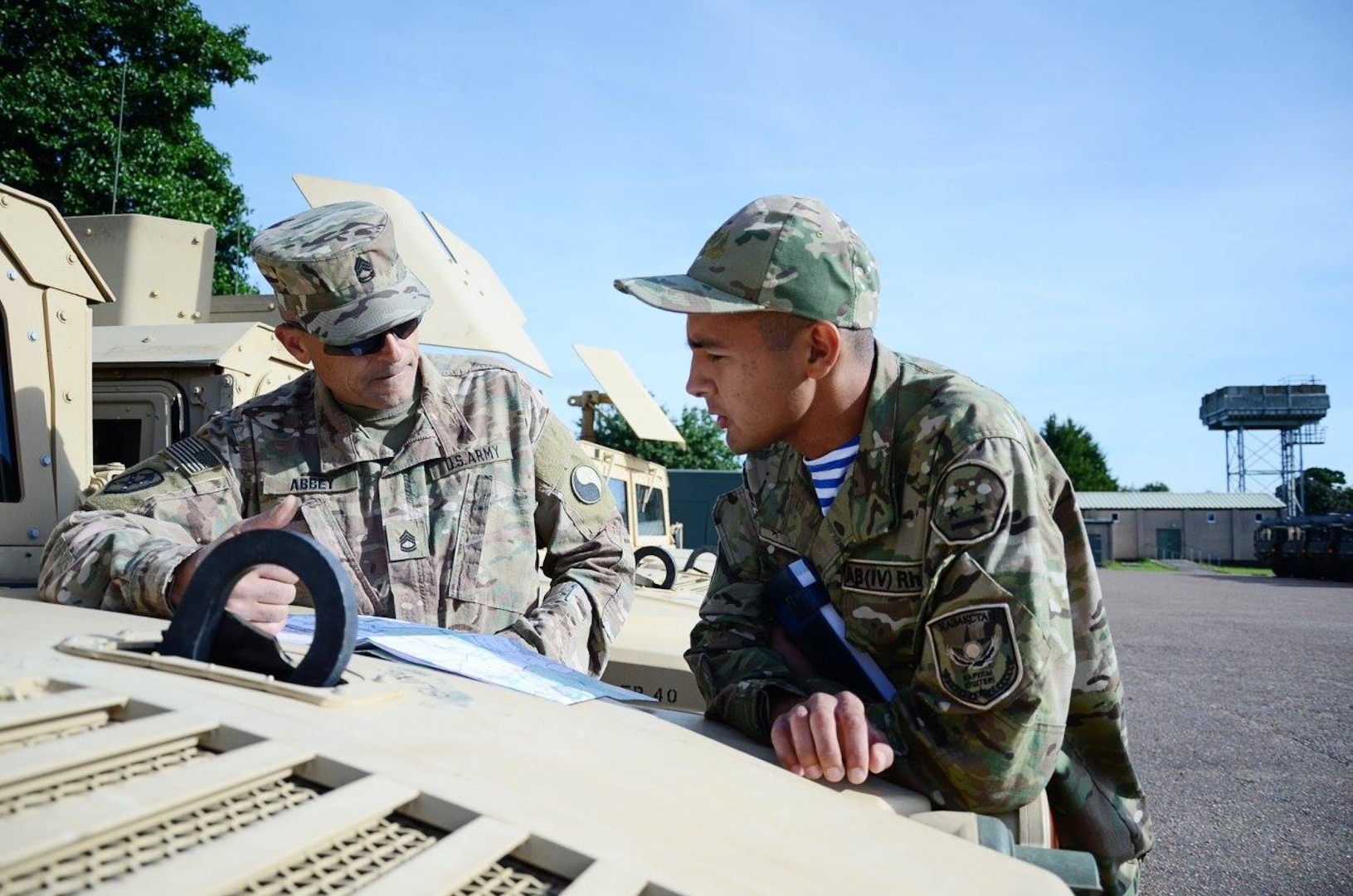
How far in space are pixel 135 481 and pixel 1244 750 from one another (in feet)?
20.5

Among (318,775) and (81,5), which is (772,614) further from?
(81,5)

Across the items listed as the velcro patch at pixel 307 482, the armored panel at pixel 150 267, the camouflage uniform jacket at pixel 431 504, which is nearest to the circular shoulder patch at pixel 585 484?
the camouflage uniform jacket at pixel 431 504

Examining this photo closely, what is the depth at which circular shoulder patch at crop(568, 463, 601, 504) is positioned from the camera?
2.82 meters

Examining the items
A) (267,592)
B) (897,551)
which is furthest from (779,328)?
(267,592)

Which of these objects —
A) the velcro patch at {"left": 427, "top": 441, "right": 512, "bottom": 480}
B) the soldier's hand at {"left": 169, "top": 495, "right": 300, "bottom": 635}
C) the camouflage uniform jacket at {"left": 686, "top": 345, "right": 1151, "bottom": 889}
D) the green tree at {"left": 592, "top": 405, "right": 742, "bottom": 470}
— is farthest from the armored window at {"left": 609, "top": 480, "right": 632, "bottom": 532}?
the green tree at {"left": 592, "top": 405, "right": 742, "bottom": 470}

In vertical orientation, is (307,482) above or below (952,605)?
above

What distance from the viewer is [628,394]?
9.71 meters

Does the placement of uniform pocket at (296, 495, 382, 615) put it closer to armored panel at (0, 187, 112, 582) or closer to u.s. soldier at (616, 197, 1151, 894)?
armored panel at (0, 187, 112, 582)

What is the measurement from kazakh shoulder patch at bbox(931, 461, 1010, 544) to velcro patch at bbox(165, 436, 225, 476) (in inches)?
63.4

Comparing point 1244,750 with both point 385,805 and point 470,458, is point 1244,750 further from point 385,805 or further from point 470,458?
point 385,805

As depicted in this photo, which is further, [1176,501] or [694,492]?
[1176,501]

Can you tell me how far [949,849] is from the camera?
3.92ft

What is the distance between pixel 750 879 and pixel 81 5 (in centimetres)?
1573

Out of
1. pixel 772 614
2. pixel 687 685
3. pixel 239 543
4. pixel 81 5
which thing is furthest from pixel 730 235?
pixel 81 5
